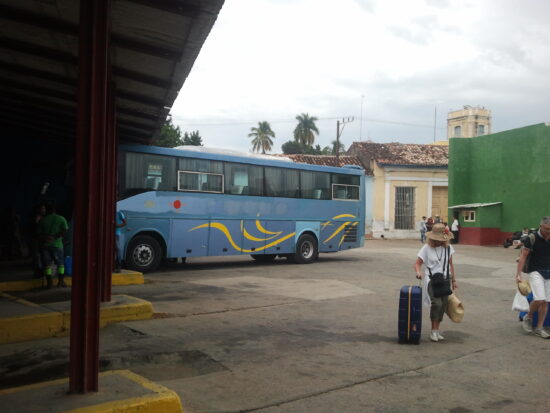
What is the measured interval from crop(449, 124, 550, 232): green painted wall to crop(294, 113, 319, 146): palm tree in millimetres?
39491

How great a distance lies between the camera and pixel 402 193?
36.1m

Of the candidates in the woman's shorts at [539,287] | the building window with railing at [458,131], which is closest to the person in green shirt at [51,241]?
the woman's shorts at [539,287]

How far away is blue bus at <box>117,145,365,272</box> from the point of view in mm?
13398

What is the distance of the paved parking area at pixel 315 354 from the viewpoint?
462 centimetres

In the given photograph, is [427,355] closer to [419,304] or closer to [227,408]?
[419,304]

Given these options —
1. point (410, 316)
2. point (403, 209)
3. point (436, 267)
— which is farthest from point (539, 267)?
point (403, 209)

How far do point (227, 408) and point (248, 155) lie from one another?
1248 centimetres

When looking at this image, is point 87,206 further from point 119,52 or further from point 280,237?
point 280,237

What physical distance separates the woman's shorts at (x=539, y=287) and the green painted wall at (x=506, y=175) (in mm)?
21028

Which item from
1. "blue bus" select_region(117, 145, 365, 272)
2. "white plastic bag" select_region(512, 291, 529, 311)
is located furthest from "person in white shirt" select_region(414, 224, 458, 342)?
"blue bus" select_region(117, 145, 365, 272)

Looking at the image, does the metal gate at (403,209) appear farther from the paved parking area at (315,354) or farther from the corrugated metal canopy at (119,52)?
the corrugated metal canopy at (119,52)

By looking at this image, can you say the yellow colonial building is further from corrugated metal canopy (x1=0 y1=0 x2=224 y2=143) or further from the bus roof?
corrugated metal canopy (x1=0 y1=0 x2=224 y2=143)

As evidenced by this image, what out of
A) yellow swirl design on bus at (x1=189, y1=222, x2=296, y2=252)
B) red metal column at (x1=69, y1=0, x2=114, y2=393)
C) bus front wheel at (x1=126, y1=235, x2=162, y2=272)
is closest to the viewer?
red metal column at (x1=69, y1=0, x2=114, y2=393)

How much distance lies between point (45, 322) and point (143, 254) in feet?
22.8
